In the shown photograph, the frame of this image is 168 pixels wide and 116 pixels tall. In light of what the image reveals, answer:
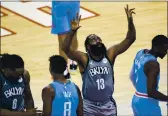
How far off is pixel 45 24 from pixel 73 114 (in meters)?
6.12

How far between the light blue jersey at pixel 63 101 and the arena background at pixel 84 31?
9.14 feet

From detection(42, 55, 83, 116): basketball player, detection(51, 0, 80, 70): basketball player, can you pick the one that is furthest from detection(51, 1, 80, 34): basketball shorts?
detection(42, 55, 83, 116): basketball player

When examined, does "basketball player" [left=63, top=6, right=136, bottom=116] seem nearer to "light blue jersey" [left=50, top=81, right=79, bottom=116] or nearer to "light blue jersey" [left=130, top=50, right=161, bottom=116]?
"light blue jersey" [left=130, top=50, right=161, bottom=116]

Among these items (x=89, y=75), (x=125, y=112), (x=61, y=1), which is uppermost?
(x=61, y=1)

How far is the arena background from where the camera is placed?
32.2 feet

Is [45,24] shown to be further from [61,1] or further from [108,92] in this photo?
[108,92]

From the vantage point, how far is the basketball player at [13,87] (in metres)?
6.34

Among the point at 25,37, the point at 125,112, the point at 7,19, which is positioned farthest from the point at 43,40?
the point at 125,112

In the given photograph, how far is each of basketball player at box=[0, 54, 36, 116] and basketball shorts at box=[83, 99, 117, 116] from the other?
2.16 feet

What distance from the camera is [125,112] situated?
28.5 ft

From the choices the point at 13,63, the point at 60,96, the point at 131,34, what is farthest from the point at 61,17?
the point at 60,96

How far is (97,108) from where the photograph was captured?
694 cm

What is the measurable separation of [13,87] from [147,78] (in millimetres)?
1429

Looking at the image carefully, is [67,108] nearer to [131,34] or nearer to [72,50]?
[72,50]
